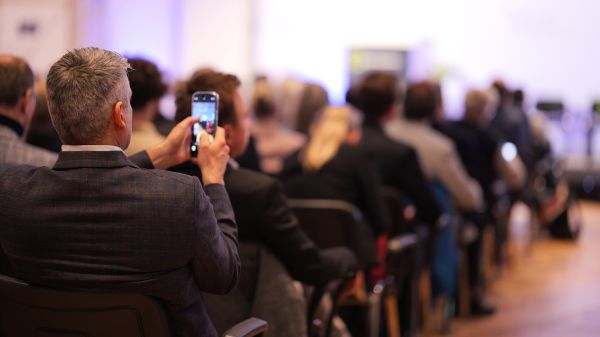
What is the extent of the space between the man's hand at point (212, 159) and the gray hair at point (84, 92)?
12.3 inches

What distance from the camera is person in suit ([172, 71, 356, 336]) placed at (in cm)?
266

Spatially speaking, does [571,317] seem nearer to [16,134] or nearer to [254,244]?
[254,244]

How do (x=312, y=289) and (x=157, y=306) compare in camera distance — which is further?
(x=312, y=289)

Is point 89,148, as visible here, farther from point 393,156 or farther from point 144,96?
point 393,156

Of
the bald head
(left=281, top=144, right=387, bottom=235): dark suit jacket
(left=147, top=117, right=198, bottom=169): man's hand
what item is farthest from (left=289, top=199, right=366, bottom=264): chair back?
the bald head

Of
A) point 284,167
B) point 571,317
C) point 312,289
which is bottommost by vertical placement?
point 571,317

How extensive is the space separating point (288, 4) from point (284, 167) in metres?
9.65

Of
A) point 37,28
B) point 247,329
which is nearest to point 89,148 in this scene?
point 247,329

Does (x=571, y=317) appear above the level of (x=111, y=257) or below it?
below

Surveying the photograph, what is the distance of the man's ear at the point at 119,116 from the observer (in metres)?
2.02

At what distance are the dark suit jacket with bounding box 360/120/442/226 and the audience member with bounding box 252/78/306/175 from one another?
43.6 inches

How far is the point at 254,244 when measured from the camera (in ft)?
9.01

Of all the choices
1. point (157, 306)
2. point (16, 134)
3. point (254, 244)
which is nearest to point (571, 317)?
point (254, 244)

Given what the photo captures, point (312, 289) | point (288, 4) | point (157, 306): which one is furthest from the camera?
point (288, 4)
